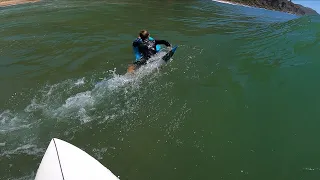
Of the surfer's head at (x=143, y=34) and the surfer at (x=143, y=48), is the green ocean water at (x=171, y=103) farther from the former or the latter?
the surfer's head at (x=143, y=34)

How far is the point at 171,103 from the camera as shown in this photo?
31.9 ft

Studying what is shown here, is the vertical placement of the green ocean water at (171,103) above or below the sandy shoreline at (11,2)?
below

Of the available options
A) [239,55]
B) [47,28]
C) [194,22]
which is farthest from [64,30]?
[239,55]

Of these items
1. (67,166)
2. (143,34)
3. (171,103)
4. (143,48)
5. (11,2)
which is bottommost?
(171,103)

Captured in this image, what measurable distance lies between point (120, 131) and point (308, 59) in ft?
27.7

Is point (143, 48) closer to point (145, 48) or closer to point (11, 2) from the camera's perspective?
point (145, 48)

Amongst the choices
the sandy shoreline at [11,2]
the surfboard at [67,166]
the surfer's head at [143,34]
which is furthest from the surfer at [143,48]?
the sandy shoreline at [11,2]

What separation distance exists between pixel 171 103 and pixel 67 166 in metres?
4.60

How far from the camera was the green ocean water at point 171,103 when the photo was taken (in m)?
7.45

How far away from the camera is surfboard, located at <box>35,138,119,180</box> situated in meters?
5.54

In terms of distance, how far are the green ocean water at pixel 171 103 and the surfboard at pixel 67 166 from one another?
4.10 feet

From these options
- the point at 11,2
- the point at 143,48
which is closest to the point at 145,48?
the point at 143,48

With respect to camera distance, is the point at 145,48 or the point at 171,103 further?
the point at 145,48

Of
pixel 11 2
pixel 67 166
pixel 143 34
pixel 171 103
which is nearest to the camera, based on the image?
pixel 67 166
